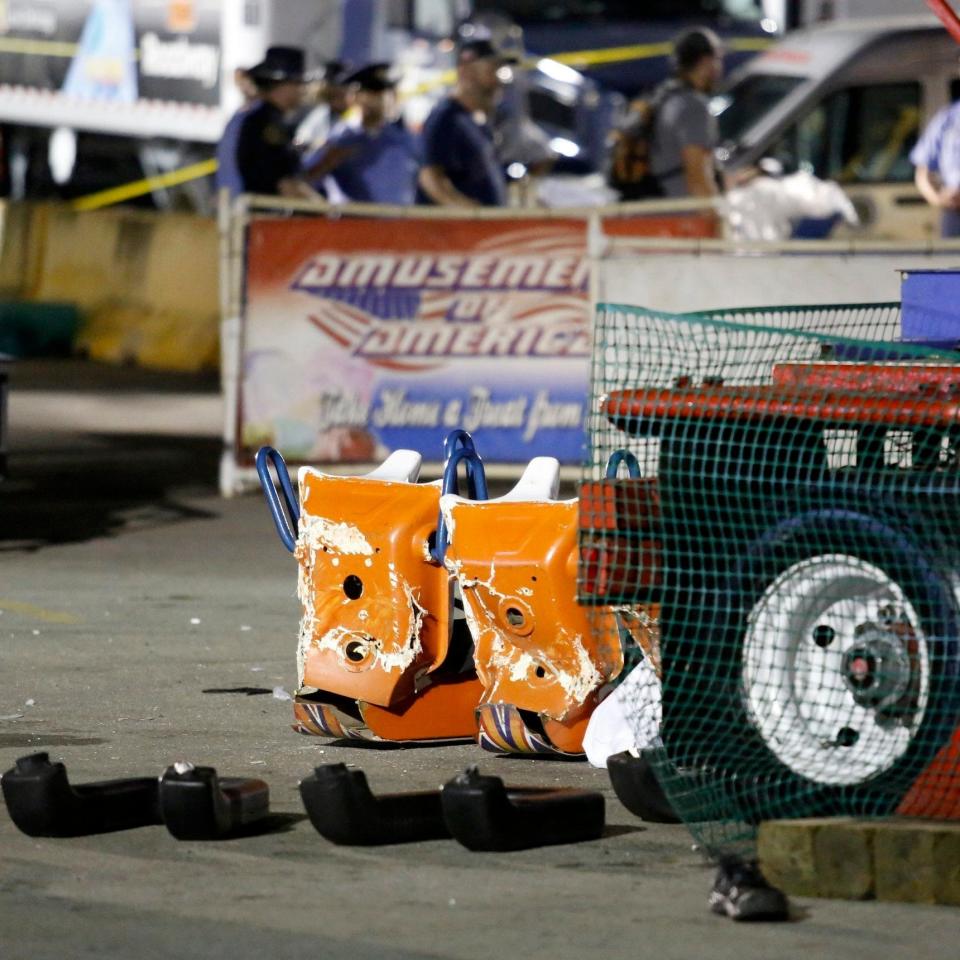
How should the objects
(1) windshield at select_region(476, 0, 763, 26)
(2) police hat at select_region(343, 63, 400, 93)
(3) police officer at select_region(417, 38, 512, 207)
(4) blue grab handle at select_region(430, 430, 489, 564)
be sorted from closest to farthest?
(4) blue grab handle at select_region(430, 430, 489, 564)
(3) police officer at select_region(417, 38, 512, 207)
(2) police hat at select_region(343, 63, 400, 93)
(1) windshield at select_region(476, 0, 763, 26)

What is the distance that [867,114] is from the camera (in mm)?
17656

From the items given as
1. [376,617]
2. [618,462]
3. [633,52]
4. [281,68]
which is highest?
[633,52]

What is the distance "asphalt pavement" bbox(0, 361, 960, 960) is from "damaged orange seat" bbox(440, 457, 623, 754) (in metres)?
0.15

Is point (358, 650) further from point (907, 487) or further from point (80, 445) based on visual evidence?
point (80, 445)

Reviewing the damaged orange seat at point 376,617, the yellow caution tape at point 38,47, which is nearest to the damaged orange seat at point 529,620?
the damaged orange seat at point 376,617

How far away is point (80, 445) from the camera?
15.5 metres

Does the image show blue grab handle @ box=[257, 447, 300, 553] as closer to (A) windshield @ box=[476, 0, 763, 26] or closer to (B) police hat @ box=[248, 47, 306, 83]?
(B) police hat @ box=[248, 47, 306, 83]

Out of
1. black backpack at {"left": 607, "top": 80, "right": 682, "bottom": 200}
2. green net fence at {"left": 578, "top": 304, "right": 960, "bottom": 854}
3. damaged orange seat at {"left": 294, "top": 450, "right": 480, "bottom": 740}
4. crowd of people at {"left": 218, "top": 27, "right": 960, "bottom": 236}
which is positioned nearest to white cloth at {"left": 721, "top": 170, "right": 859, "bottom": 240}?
crowd of people at {"left": 218, "top": 27, "right": 960, "bottom": 236}

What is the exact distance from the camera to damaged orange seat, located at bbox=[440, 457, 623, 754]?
643 centimetres

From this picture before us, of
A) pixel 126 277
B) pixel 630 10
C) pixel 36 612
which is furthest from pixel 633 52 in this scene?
pixel 36 612

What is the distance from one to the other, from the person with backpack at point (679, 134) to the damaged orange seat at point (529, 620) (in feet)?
28.0

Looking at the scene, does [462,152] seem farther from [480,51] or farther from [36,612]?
[36,612]

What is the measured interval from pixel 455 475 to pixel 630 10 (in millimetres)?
19641

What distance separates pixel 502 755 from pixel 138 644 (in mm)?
2230
